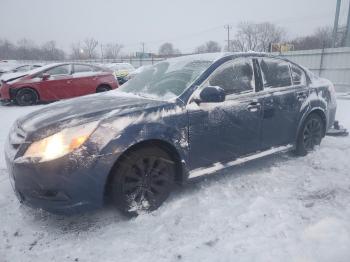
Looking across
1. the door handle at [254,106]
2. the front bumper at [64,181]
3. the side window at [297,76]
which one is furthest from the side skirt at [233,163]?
the front bumper at [64,181]

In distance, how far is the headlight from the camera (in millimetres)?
2604

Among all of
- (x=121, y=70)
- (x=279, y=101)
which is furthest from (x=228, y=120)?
(x=121, y=70)

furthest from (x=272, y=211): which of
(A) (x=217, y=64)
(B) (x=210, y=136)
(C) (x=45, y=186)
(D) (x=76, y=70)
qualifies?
(D) (x=76, y=70)

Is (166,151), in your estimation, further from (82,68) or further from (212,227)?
(82,68)

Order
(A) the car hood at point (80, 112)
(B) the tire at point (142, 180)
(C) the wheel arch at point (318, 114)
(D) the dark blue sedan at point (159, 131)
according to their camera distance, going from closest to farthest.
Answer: (D) the dark blue sedan at point (159, 131), (A) the car hood at point (80, 112), (B) the tire at point (142, 180), (C) the wheel arch at point (318, 114)

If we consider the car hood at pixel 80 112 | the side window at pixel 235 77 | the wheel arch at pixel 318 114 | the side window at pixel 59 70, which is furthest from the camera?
the side window at pixel 59 70

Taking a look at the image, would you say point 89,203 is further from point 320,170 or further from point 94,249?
point 320,170

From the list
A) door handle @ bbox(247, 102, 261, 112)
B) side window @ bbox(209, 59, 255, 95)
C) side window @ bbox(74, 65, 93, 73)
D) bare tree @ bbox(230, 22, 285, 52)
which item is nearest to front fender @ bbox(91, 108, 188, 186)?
side window @ bbox(209, 59, 255, 95)

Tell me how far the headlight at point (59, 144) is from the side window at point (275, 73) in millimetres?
2420

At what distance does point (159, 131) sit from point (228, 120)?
93cm

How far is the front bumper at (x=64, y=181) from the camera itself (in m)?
2.58

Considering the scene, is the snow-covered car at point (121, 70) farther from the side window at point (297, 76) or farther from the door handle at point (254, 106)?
the door handle at point (254, 106)

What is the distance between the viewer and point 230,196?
11.5 feet

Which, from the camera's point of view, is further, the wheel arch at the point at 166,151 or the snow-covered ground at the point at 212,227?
the wheel arch at the point at 166,151
